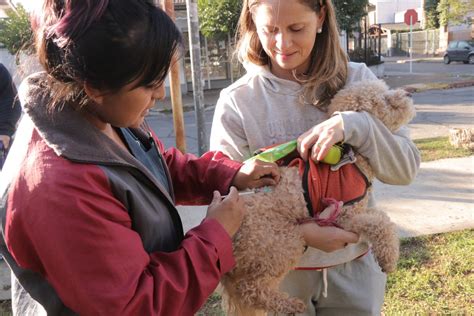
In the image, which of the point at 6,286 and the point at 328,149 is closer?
the point at 328,149

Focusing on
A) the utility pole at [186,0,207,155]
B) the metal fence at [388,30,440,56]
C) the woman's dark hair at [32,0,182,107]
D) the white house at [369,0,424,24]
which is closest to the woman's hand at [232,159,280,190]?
the woman's dark hair at [32,0,182,107]

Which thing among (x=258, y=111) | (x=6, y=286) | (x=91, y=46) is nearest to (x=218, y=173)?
(x=258, y=111)

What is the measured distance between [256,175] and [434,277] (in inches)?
96.6

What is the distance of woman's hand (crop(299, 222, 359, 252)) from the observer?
5.46 ft

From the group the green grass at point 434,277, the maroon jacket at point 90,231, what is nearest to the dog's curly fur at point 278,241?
the maroon jacket at point 90,231

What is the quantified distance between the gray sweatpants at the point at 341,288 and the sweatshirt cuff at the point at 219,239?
0.66 metres

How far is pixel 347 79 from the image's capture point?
2062 millimetres

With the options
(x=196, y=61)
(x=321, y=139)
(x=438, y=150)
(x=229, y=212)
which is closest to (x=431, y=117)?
(x=438, y=150)

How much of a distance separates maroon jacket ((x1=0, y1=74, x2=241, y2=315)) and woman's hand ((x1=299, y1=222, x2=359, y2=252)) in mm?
414

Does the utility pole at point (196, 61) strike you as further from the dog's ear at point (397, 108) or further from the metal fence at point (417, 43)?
the metal fence at point (417, 43)

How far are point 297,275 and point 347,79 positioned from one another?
88cm

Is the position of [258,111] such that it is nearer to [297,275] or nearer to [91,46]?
[297,275]

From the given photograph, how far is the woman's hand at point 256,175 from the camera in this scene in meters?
1.71

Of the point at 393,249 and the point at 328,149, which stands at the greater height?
the point at 328,149
